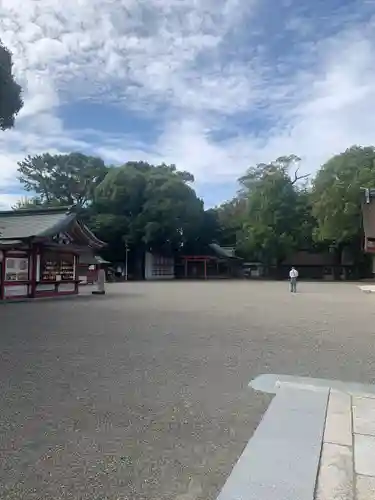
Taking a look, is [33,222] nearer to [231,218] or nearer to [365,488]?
[365,488]

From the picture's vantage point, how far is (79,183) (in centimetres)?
4994

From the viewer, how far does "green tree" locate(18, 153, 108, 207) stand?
49906 mm

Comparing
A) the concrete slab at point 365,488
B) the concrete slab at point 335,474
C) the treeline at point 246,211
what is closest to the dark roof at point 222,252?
the treeline at point 246,211

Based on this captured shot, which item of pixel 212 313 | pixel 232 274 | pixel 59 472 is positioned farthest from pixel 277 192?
pixel 59 472

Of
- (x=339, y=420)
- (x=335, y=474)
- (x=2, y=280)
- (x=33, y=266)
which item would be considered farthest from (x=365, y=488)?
(x=33, y=266)

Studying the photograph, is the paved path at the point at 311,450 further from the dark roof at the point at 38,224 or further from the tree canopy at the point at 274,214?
the tree canopy at the point at 274,214

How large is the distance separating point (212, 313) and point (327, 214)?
91.9ft

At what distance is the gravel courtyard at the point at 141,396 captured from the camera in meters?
2.74

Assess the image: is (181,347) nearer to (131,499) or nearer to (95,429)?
(95,429)

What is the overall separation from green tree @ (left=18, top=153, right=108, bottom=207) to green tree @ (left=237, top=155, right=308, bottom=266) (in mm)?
16981

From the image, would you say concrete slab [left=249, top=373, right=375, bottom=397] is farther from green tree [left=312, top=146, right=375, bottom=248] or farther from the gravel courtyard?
green tree [left=312, top=146, right=375, bottom=248]

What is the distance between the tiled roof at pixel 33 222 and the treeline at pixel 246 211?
20.5 m

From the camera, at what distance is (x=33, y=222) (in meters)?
19.6

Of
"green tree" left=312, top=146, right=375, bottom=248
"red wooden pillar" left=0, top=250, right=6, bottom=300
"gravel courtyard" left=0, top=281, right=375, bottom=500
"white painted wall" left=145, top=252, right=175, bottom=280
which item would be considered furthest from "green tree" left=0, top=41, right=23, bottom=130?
"white painted wall" left=145, top=252, right=175, bottom=280
